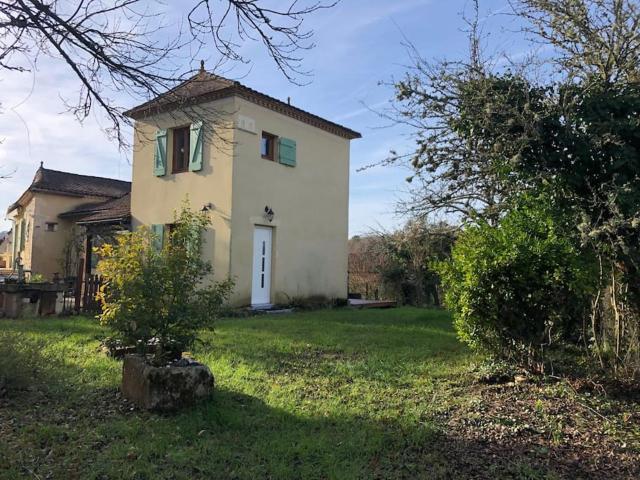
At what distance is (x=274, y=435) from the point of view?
155 inches

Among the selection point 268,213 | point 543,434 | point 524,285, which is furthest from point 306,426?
point 268,213

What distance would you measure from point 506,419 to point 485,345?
146 cm

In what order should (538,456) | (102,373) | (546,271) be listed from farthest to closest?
(102,373) → (546,271) → (538,456)

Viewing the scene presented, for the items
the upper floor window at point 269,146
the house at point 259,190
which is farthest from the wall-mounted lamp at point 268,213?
the upper floor window at point 269,146

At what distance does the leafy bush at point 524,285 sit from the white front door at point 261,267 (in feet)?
26.2

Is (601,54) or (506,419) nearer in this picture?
(506,419)

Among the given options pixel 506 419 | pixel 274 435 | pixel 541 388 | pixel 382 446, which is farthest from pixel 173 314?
pixel 541 388

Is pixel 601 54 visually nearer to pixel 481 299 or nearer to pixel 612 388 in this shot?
pixel 481 299

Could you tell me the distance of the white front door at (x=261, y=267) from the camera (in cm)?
1293

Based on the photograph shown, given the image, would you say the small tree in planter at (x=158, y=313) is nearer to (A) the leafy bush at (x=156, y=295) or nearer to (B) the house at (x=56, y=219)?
(A) the leafy bush at (x=156, y=295)

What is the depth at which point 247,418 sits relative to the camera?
14.0ft

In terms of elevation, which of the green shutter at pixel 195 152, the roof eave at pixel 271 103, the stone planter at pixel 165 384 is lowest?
the stone planter at pixel 165 384

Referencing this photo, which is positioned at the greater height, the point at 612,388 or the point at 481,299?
the point at 481,299

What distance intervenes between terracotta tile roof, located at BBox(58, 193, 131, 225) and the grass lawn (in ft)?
31.0
